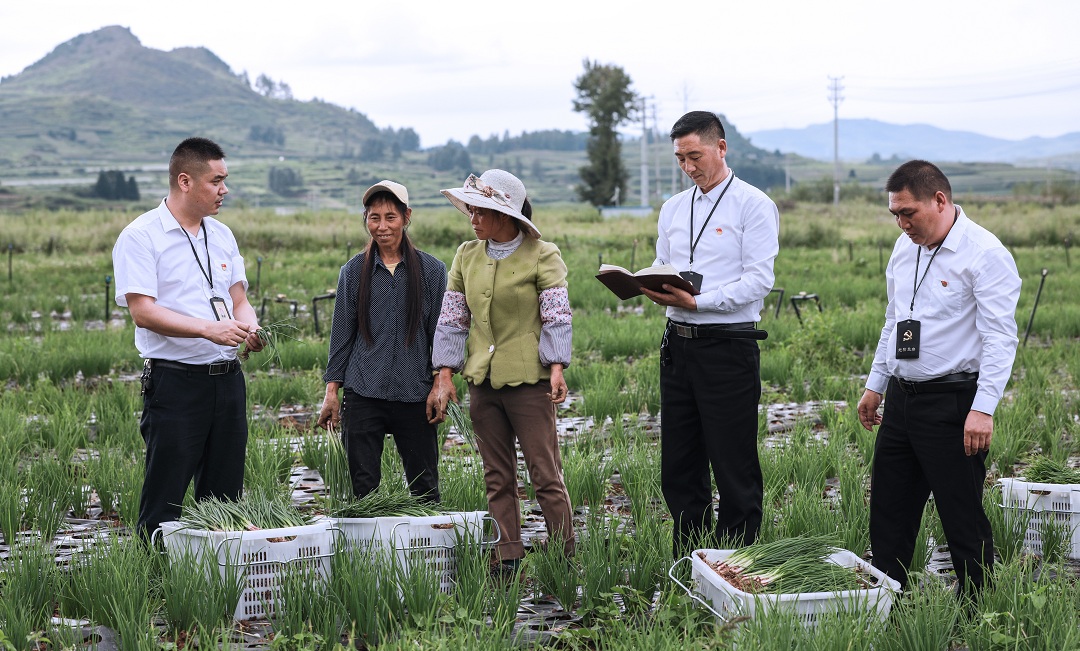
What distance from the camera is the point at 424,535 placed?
3.56 m

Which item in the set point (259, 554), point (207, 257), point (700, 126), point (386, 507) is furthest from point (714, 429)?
point (207, 257)

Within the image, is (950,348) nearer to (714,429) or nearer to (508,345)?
(714,429)

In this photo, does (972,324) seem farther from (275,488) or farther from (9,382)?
(9,382)

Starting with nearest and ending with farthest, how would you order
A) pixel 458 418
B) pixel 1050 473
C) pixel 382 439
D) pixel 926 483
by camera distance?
pixel 926 483, pixel 458 418, pixel 382 439, pixel 1050 473

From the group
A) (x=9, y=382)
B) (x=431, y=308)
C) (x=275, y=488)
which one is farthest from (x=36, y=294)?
(x=431, y=308)

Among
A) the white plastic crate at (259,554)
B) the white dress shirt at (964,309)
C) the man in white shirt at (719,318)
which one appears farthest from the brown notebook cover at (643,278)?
the white plastic crate at (259,554)

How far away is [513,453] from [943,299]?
165cm

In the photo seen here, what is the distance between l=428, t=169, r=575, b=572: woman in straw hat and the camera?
3748 mm

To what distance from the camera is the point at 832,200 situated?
6303 cm

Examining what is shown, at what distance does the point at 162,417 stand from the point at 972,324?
2.86 metres

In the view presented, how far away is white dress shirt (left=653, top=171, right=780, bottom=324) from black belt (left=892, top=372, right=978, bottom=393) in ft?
2.12

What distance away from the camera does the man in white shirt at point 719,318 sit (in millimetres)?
3826

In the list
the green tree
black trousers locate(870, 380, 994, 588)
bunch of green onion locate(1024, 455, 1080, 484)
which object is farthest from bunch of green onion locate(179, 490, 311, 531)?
the green tree

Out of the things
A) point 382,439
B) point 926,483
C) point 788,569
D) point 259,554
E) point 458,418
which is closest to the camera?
point 788,569
